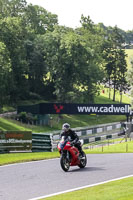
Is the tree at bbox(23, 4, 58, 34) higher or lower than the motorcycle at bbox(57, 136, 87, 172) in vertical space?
higher

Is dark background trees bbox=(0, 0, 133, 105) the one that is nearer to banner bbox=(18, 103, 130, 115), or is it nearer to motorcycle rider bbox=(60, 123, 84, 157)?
banner bbox=(18, 103, 130, 115)

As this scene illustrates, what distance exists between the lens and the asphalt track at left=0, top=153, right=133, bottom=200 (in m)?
11.9

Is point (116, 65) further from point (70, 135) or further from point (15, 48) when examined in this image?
point (70, 135)

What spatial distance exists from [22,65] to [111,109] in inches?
717

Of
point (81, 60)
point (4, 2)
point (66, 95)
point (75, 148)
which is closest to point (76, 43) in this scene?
point (81, 60)

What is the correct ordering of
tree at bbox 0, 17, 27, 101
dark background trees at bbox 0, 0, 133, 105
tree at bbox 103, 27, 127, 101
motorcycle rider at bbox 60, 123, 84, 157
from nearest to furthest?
motorcycle rider at bbox 60, 123, 84, 157 < tree at bbox 0, 17, 27, 101 < dark background trees at bbox 0, 0, 133, 105 < tree at bbox 103, 27, 127, 101

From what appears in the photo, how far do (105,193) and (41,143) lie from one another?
14.7 meters

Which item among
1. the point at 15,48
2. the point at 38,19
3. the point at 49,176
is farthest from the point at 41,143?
the point at 38,19

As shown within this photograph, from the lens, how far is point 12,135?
24203mm

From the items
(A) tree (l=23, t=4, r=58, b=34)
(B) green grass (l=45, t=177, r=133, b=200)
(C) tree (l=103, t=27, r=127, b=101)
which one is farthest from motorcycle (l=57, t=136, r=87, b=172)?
(C) tree (l=103, t=27, r=127, b=101)

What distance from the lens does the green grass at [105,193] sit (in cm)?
1055

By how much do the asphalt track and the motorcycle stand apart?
0.27 meters

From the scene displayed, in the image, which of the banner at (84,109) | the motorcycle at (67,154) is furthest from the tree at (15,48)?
the motorcycle at (67,154)

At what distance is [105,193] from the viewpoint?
11.1 m
